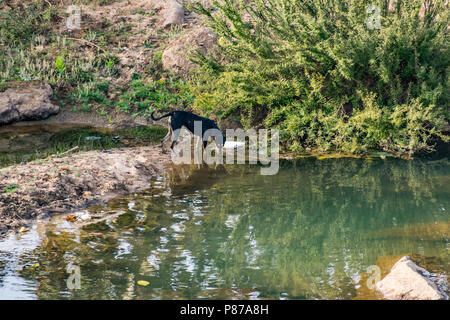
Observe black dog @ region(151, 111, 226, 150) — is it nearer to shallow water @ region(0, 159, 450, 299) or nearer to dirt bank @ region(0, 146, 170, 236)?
dirt bank @ region(0, 146, 170, 236)

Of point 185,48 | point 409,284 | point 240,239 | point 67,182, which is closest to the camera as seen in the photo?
point 409,284

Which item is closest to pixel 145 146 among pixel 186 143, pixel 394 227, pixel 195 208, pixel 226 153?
pixel 186 143

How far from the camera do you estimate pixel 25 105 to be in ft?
38.2

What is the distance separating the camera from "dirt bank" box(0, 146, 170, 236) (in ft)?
22.0

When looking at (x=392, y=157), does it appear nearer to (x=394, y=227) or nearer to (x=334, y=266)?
(x=394, y=227)

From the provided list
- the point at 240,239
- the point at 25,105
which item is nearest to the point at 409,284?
the point at 240,239

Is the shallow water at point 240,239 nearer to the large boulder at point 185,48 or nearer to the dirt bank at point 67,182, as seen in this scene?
the dirt bank at point 67,182

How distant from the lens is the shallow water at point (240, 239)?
5.07 metres

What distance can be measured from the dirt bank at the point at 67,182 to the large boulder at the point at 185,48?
4.14 m

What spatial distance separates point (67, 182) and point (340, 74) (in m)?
5.69

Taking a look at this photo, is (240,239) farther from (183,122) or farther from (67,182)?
(183,122)

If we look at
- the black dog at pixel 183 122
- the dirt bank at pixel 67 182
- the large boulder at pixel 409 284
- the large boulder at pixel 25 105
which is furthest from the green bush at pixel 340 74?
the large boulder at pixel 409 284

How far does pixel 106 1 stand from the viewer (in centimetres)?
1577
